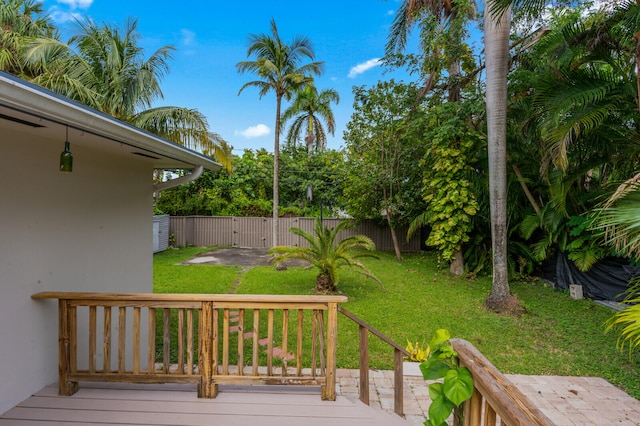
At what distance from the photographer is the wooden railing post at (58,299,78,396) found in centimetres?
231

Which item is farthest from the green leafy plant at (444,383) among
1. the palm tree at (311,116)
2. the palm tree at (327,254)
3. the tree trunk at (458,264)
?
the palm tree at (311,116)

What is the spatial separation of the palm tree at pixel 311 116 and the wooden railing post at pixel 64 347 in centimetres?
1066

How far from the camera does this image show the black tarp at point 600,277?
19.9 ft

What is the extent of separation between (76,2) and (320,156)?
12.4 m

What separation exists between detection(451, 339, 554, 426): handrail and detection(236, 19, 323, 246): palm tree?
8.93 metres

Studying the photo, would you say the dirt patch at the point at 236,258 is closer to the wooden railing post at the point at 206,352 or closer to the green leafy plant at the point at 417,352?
the green leafy plant at the point at 417,352

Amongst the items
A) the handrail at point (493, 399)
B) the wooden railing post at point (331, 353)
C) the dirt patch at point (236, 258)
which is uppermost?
the handrail at point (493, 399)

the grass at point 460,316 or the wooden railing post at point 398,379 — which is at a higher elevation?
the wooden railing post at point 398,379

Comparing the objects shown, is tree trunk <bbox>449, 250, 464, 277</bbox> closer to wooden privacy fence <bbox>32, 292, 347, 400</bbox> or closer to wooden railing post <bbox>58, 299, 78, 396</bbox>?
wooden privacy fence <bbox>32, 292, 347, 400</bbox>

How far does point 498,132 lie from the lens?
5.77 metres

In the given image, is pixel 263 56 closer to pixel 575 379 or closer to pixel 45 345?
pixel 45 345

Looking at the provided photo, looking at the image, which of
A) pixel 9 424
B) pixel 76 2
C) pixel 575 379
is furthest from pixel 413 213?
pixel 76 2

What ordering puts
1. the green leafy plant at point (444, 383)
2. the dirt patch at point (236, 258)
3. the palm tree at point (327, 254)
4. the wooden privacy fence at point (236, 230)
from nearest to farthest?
the green leafy plant at point (444, 383)
the palm tree at point (327, 254)
the dirt patch at point (236, 258)
the wooden privacy fence at point (236, 230)

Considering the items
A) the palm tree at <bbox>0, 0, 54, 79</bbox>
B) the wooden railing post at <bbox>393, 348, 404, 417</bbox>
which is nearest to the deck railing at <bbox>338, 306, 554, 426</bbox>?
the wooden railing post at <bbox>393, 348, 404, 417</bbox>
